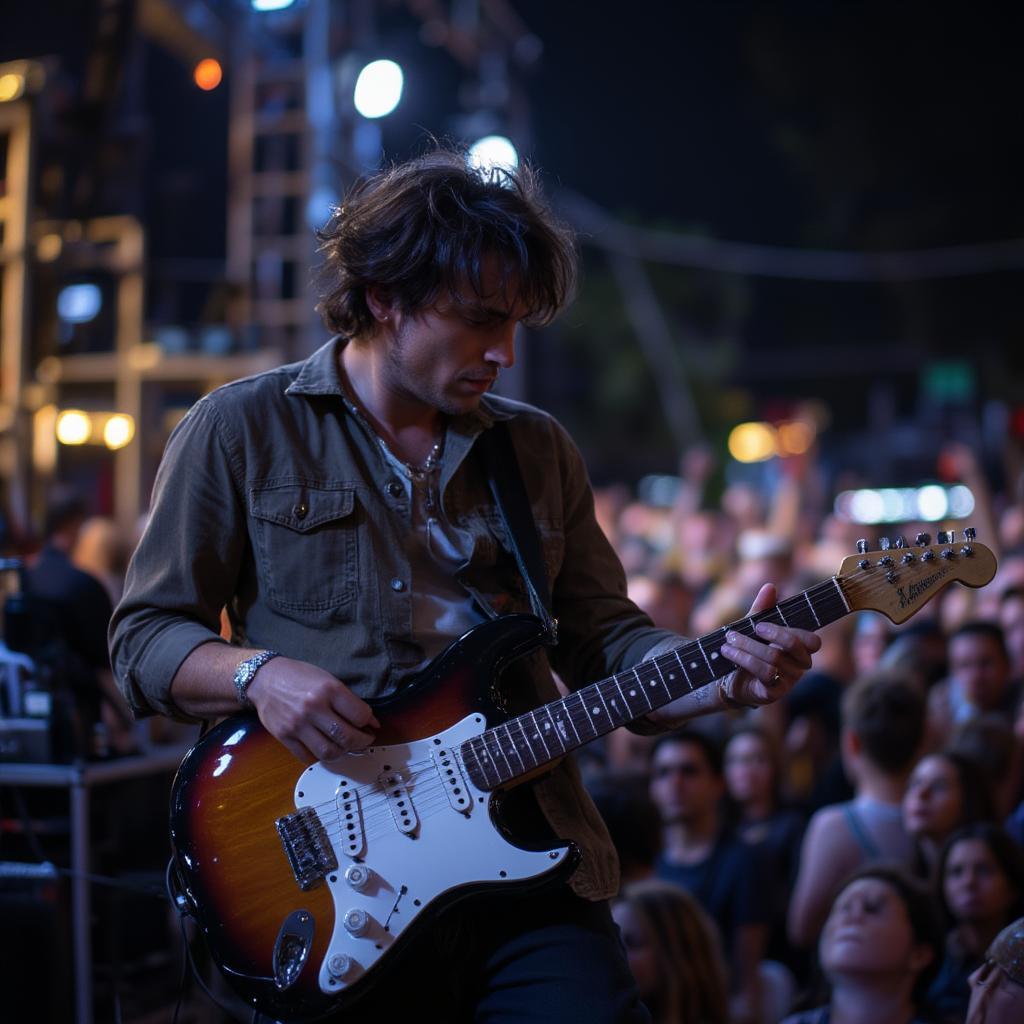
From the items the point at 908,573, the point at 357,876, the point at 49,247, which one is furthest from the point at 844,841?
the point at 49,247

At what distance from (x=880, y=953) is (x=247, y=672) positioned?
2078 mm

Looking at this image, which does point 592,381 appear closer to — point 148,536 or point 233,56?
point 233,56

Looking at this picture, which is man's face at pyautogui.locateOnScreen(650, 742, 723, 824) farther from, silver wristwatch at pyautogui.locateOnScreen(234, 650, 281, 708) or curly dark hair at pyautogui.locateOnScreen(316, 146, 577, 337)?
silver wristwatch at pyautogui.locateOnScreen(234, 650, 281, 708)

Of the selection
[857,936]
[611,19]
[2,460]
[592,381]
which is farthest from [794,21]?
[857,936]

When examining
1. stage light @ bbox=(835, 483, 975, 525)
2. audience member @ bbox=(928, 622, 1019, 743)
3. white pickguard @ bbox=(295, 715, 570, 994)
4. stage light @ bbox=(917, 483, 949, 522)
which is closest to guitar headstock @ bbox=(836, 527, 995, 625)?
white pickguard @ bbox=(295, 715, 570, 994)

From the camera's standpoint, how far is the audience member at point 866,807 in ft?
14.2

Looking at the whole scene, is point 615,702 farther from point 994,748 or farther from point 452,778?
point 994,748

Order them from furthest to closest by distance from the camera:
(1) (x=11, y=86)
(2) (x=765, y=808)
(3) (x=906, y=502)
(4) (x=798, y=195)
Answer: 1. (4) (x=798, y=195)
2. (3) (x=906, y=502)
3. (1) (x=11, y=86)
4. (2) (x=765, y=808)

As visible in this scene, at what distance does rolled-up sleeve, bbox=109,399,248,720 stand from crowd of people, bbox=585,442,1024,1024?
1767 millimetres

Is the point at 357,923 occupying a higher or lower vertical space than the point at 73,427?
lower

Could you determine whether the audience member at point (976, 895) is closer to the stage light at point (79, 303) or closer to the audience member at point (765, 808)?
the audience member at point (765, 808)

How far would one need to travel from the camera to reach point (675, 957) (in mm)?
3781

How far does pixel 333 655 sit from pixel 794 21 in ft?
98.6

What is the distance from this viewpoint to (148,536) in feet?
8.10
